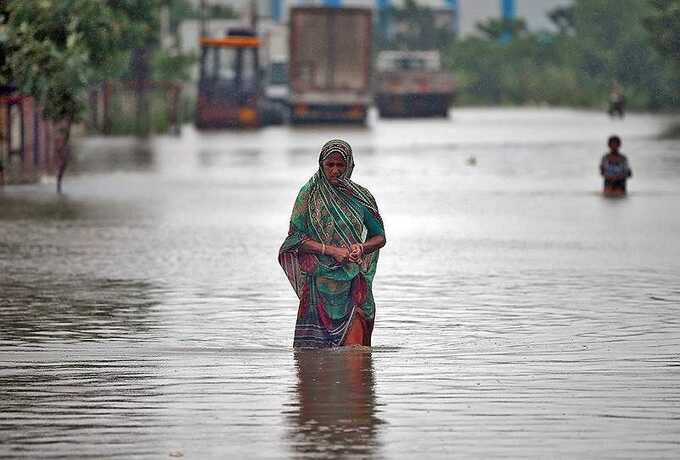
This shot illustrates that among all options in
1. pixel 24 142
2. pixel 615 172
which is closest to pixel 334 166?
pixel 615 172

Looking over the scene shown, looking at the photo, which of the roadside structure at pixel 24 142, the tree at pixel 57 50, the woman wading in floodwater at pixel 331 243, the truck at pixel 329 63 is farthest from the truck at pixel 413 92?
the woman wading in floodwater at pixel 331 243

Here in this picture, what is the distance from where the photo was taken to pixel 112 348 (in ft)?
41.9

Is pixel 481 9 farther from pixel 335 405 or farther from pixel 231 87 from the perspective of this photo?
pixel 335 405

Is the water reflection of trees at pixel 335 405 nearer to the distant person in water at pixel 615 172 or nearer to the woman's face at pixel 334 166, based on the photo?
the woman's face at pixel 334 166

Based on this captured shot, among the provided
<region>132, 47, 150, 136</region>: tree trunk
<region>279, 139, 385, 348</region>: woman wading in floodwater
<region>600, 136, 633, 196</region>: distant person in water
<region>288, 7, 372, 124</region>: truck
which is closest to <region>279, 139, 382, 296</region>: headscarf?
<region>279, 139, 385, 348</region>: woman wading in floodwater

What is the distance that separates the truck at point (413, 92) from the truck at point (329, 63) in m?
8.73

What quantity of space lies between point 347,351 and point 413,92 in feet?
224

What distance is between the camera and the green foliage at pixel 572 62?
106 metres

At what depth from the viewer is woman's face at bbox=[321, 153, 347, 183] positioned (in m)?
11.6

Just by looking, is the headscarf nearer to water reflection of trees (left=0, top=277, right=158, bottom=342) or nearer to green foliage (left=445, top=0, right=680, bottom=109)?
water reflection of trees (left=0, top=277, right=158, bottom=342)

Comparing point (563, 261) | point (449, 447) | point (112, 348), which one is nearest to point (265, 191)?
point (563, 261)

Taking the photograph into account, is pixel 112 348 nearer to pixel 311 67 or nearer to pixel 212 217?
pixel 212 217

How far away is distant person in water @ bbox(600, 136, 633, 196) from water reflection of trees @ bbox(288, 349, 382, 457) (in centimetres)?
1690

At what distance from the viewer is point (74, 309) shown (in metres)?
15.2
